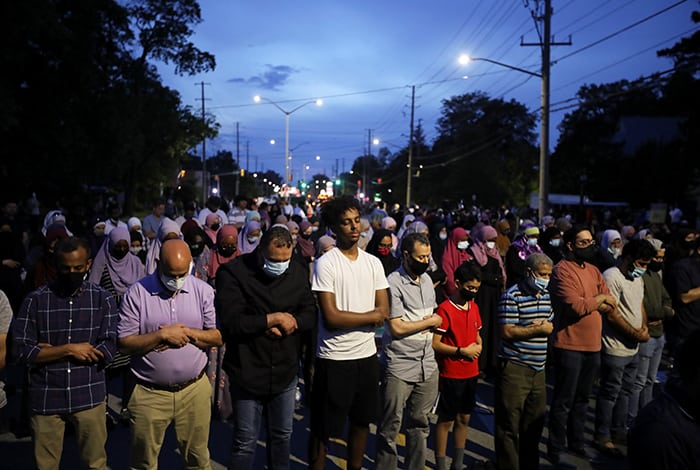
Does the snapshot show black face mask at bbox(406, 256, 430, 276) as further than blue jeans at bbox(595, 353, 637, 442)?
No

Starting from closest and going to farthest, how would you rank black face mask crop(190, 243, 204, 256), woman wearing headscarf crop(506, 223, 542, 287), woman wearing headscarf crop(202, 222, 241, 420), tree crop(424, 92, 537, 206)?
woman wearing headscarf crop(202, 222, 241, 420)
black face mask crop(190, 243, 204, 256)
woman wearing headscarf crop(506, 223, 542, 287)
tree crop(424, 92, 537, 206)

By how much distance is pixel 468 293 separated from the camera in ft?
17.4

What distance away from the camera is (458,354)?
5238 millimetres

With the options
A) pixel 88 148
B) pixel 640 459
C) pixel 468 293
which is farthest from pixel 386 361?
pixel 88 148

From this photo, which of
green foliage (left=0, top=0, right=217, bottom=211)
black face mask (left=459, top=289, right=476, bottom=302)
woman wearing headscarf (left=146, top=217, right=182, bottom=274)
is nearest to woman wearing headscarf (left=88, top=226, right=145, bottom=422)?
woman wearing headscarf (left=146, top=217, right=182, bottom=274)

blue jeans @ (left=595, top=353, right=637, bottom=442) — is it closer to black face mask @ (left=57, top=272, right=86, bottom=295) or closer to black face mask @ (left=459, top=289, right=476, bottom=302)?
black face mask @ (left=459, top=289, right=476, bottom=302)

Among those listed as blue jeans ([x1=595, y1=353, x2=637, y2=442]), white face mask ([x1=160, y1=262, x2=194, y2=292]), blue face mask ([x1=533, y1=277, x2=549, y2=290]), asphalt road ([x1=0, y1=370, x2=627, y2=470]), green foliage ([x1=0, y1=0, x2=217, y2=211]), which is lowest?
asphalt road ([x1=0, y1=370, x2=627, y2=470])

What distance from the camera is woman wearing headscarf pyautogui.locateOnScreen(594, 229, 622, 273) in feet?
26.7

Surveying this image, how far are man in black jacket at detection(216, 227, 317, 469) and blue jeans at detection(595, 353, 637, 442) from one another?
10.5 feet

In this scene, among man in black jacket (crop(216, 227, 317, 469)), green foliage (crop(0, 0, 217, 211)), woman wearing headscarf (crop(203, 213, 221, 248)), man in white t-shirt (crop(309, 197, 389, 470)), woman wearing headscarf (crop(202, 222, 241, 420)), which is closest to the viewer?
man in black jacket (crop(216, 227, 317, 469))

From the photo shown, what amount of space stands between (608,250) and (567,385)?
133 inches

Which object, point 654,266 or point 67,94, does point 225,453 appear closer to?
point 654,266

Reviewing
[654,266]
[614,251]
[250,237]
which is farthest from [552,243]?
[250,237]

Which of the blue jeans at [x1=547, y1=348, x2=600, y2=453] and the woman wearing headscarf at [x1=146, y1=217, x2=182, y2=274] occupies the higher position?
the woman wearing headscarf at [x1=146, y1=217, x2=182, y2=274]
